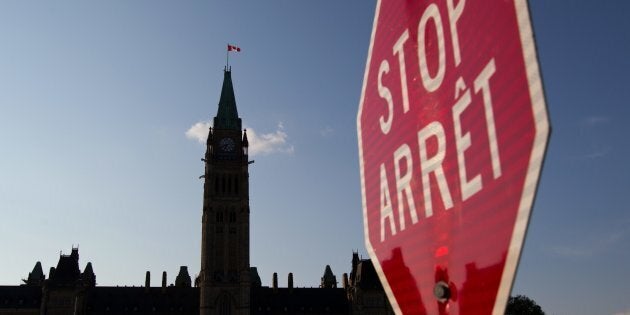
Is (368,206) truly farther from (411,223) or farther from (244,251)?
(244,251)

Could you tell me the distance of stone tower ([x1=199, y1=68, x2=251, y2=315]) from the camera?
9044 centimetres

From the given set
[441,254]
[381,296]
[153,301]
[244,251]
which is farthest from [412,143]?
[153,301]

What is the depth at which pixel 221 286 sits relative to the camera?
3580 inches

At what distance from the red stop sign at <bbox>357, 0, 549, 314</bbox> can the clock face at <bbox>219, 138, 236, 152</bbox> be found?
95347 millimetres

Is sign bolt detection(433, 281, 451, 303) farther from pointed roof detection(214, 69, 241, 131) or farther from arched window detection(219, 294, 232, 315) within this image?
Result: pointed roof detection(214, 69, 241, 131)

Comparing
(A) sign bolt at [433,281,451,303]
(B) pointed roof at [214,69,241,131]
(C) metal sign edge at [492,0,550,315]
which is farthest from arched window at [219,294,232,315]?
(C) metal sign edge at [492,0,550,315]

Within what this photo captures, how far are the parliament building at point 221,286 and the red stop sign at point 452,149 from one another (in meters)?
88.2

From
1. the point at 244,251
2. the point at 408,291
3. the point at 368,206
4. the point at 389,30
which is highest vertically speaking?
the point at 244,251

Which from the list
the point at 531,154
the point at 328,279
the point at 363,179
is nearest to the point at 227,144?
the point at 328,279

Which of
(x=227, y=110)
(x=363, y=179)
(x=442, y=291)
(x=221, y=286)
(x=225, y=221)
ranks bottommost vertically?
(x=442, y=291)

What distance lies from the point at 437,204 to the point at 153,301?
105557mm

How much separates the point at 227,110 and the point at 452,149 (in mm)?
100807

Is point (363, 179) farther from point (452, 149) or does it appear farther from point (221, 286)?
point (221, 286)

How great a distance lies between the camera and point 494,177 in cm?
339
